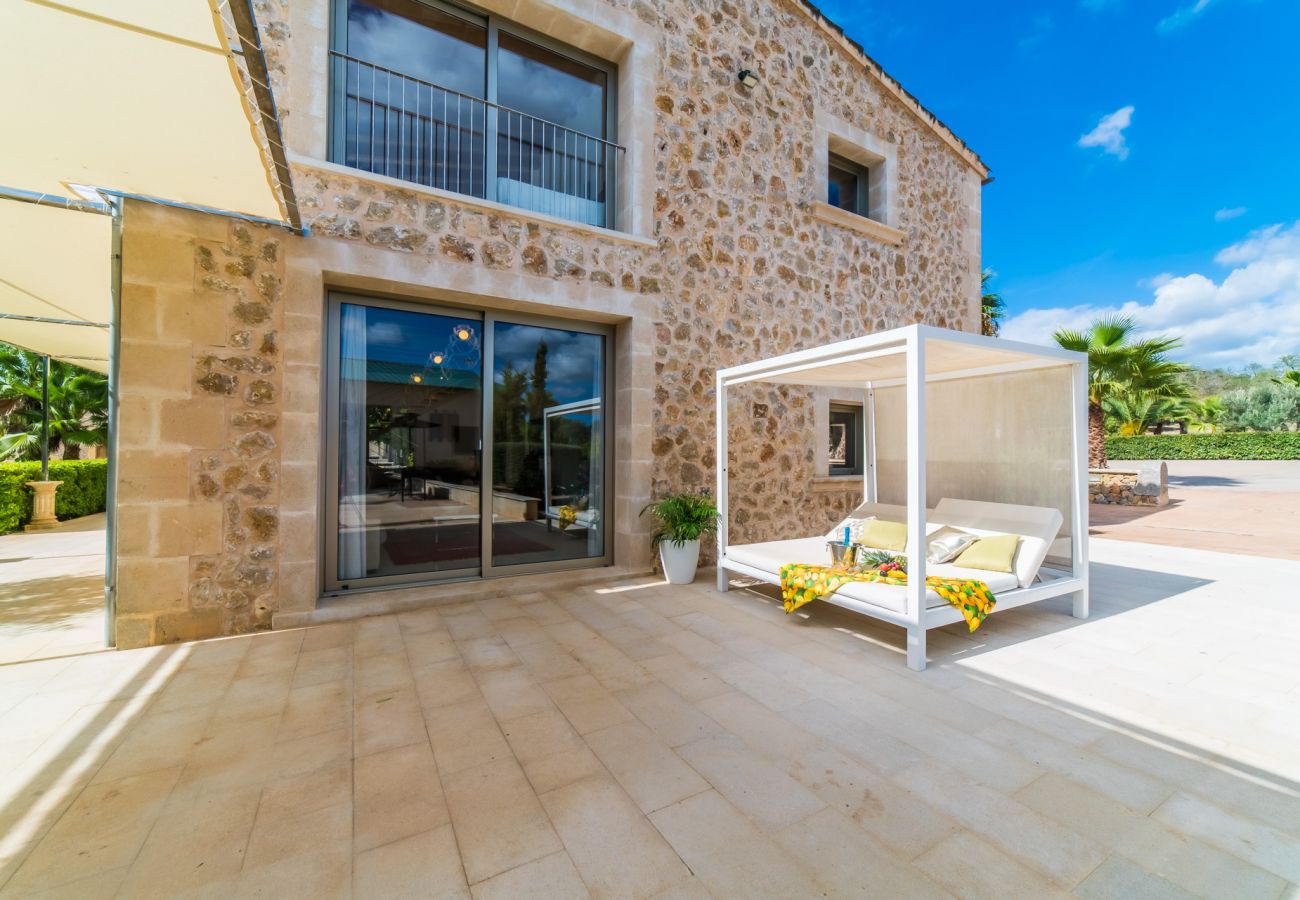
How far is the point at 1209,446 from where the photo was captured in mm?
21312

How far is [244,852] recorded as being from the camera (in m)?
1.66

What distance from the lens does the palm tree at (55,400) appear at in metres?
11.1

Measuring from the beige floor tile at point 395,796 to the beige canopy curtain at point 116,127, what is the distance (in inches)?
105

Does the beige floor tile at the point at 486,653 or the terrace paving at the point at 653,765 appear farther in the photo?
the beige floor tile at the point at 486,653

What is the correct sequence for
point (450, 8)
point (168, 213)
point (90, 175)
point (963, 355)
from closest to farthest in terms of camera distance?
point (90, 175) < point (168, 213) < point (963, 355) < point (450, 8)

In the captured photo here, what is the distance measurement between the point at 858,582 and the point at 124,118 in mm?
4728

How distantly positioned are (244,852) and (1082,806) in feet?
9.30

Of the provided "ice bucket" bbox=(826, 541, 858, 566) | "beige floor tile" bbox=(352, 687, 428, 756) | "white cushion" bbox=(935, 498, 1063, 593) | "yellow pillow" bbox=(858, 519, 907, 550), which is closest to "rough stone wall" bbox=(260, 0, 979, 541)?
"yellow pillow" bbox=(858, 519, 907, 550)

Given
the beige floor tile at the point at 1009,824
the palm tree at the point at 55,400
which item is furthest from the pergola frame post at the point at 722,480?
the palm tree at the point at 55,400

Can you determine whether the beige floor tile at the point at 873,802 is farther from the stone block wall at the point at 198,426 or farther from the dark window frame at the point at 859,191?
the dark window frame at the point at 859,191

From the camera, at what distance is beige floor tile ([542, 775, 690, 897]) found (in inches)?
60.6

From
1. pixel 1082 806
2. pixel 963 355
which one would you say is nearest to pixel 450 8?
pixel 963 355

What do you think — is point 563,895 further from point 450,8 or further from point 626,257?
point 450,8

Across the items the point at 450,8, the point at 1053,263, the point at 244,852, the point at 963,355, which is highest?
the point at 1053,263
